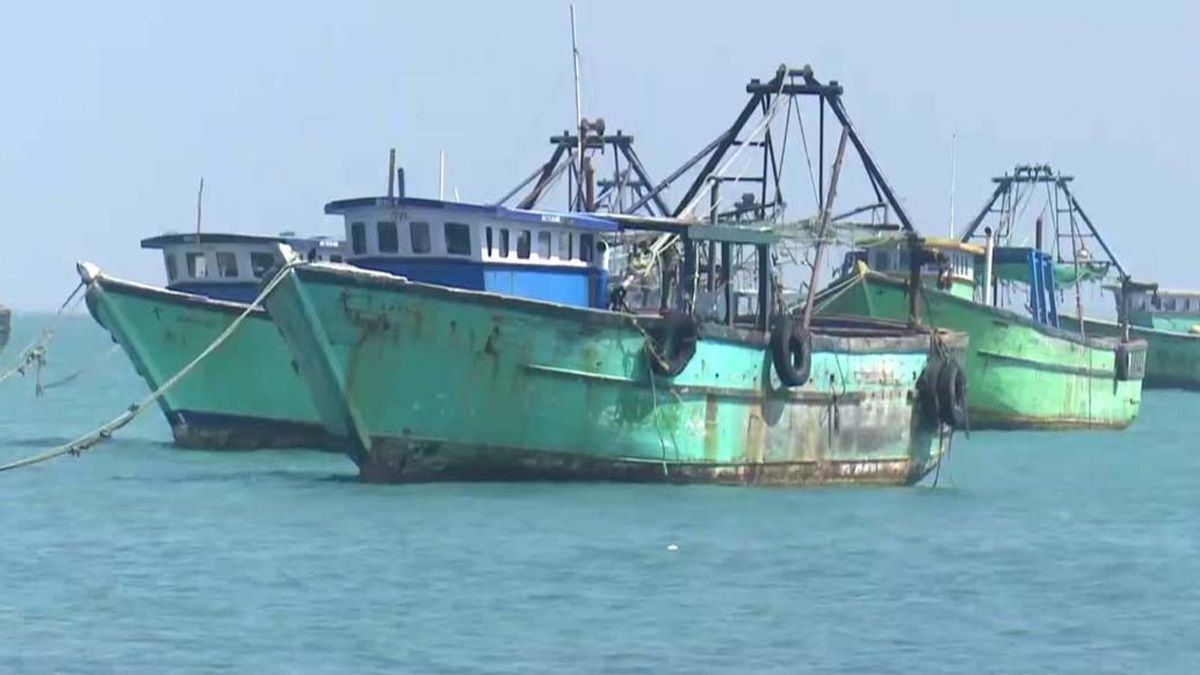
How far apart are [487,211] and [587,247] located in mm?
2139

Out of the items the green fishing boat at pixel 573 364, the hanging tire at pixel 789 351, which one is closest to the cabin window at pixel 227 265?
the green fishing boat at pixel 573 364

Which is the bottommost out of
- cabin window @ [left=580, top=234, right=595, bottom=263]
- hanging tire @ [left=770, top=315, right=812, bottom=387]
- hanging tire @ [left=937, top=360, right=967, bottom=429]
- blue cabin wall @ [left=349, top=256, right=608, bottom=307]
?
hanging tire @ [left=937, top=360, right=967, bottom=429]

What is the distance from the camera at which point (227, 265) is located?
41.9m

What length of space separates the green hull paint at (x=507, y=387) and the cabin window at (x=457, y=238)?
2.65 metres

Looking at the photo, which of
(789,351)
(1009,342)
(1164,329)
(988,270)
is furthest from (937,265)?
(1164,329)

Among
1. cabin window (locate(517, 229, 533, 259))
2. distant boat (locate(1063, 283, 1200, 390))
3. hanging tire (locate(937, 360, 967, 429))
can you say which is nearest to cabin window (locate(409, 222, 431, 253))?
cabin window (locate(517, 229, 533, 259))

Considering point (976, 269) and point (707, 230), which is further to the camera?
point (976, 269)

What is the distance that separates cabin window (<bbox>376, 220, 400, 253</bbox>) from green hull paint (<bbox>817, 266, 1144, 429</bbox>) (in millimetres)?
14807

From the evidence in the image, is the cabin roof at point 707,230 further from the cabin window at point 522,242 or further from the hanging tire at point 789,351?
the cabin window at point 522,242

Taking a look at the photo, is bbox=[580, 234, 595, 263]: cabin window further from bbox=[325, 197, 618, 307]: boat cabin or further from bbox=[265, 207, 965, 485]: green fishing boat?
bbox=[265, 207, 965, 485]: green fishing boat

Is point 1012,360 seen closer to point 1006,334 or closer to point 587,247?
point 1006,334

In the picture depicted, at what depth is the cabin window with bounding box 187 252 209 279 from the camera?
42219mm

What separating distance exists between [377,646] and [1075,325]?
2087 inches

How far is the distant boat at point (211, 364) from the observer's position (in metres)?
38.5
